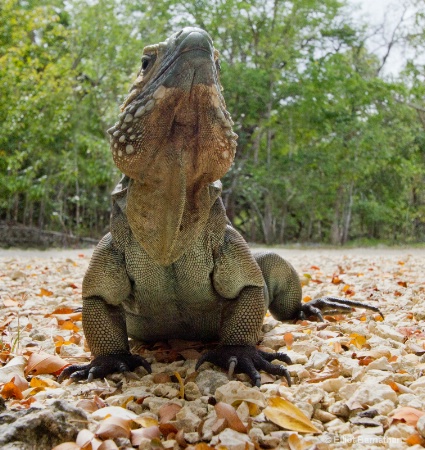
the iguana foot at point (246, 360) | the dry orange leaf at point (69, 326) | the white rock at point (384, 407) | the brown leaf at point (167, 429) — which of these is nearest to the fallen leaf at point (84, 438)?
the brown leaf at point (167, 429)

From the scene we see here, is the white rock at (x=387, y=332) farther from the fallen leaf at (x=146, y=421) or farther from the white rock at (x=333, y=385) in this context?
the fallen leaf at (x=146, y=421)

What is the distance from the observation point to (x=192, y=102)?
242 centimetres

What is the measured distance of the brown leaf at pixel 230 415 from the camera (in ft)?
6.70

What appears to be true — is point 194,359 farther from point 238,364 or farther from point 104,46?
point 104,46

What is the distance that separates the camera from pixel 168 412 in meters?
2.23

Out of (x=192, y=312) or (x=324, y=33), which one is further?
(x=324, y=33)

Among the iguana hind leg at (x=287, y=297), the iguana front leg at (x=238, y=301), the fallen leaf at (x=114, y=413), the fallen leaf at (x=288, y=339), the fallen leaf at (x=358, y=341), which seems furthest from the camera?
the iguana hind leg at (x=287, y=297)

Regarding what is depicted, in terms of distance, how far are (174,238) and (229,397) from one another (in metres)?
0.86

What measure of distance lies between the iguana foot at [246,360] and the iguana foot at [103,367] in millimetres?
379

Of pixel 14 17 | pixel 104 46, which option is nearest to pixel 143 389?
pixel 14 17

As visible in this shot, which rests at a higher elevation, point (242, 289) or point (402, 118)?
point (402, 118)

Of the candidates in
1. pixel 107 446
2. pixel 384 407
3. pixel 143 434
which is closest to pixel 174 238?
pixel 143 434

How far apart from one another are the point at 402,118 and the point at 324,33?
5948 millimetres

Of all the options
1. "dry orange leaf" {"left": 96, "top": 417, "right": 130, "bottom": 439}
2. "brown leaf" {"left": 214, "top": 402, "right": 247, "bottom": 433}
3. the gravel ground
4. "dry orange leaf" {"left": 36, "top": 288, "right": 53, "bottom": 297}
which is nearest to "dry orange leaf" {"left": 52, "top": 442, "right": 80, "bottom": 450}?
the gravel ground
